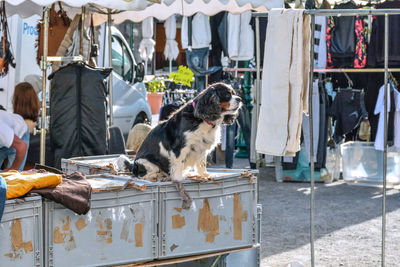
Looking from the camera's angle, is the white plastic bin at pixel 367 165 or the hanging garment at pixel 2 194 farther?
the white plastic bin at pixel 367 165

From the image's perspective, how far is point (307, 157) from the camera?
9578 millimetres

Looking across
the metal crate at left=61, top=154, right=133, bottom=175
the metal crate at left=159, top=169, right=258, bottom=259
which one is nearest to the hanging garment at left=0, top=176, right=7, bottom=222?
the metal crate at left=159, top=169, right=258, bottom=259

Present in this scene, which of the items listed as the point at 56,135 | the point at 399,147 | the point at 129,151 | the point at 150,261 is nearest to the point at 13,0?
the point at 56,135

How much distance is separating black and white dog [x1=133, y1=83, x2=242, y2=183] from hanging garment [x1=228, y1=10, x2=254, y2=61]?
5.48m

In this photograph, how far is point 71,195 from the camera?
359 centimetres

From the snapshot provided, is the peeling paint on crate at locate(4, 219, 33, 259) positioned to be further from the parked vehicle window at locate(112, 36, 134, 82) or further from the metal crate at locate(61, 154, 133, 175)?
the parked vehicle window at locate(112, 36, 134, 82)

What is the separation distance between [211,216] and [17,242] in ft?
4.32

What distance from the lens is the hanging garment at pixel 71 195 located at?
3559mm

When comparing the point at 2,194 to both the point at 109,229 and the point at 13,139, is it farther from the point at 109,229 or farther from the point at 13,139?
the point at 13,139

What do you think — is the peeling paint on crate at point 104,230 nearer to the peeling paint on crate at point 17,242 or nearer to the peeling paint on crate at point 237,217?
the peeling paint on crate at point 17,242

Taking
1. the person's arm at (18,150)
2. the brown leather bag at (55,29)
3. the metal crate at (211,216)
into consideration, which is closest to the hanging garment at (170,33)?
the brown leather bag at (55,29)

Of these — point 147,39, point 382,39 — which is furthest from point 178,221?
point 147,39

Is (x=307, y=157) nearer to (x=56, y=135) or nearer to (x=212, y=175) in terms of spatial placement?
(x=56, y=135)

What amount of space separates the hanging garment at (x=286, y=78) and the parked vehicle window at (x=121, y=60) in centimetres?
638
